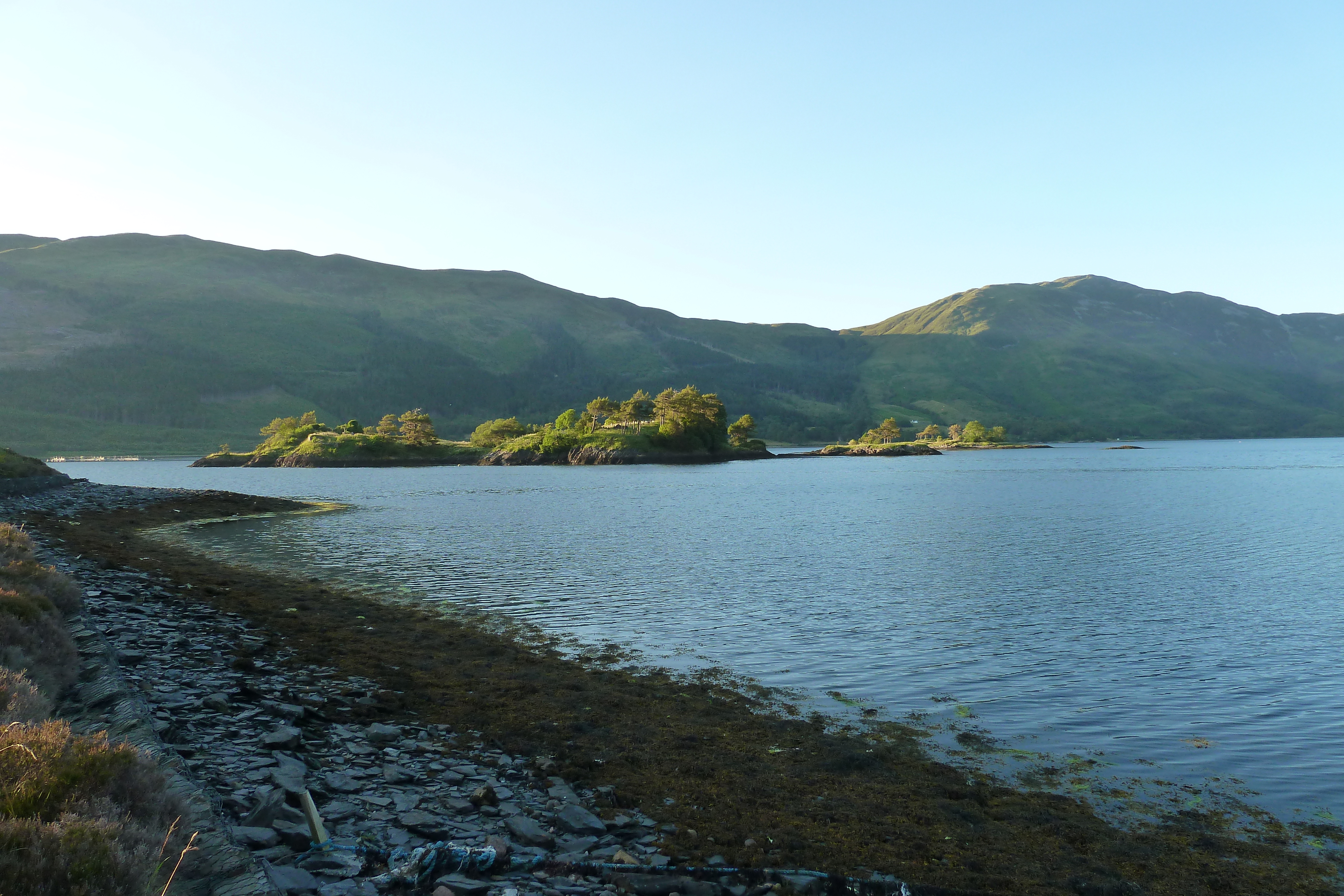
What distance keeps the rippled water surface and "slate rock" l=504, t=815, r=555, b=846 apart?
10434 millimetres

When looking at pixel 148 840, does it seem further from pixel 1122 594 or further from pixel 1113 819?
pixel 1122 594

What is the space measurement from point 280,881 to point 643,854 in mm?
4572

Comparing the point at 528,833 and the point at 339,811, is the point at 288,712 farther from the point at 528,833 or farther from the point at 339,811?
the point at 528,833

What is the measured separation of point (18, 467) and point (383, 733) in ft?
279

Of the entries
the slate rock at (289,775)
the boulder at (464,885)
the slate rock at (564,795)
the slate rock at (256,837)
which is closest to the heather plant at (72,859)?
the slate rock at (256,837)

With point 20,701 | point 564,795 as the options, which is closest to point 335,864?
point 564,795

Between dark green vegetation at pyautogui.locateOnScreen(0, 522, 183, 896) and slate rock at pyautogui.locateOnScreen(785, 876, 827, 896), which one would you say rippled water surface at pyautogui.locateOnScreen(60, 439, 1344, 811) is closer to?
slate rock at pyautogui.locateOnScreen(785, 876, 827, 896)

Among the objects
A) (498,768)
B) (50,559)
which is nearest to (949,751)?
(498,768)

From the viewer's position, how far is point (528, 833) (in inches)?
439

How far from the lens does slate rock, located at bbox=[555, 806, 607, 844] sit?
11.5 meters

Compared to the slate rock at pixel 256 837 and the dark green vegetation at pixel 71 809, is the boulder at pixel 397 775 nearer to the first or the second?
the slate rock at pixel 256 837

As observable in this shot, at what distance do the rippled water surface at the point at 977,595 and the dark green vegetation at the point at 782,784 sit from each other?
2652mm

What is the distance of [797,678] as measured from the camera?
21203mm

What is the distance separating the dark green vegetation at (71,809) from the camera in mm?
6512
